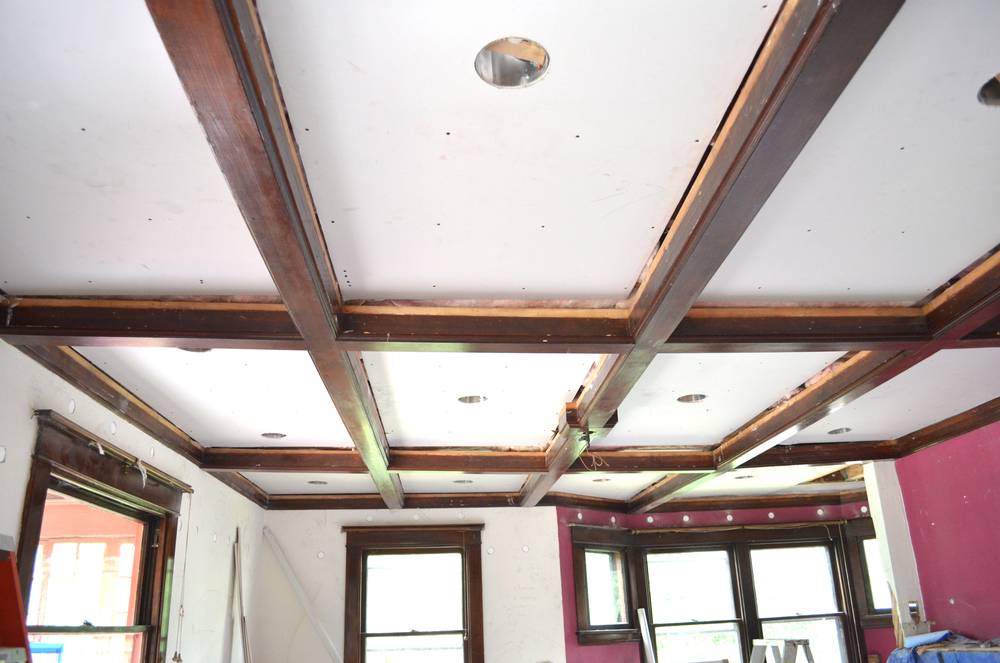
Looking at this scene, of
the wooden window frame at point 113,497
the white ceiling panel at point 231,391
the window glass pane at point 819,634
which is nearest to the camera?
the wooden window frame at point 113,497

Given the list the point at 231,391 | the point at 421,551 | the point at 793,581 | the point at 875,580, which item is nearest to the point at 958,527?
the point at 875,580

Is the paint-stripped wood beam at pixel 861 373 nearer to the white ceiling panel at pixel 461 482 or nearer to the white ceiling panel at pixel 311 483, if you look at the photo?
the white ceiling panel at pixel 461 482

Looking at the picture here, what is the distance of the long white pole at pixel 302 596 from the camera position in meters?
6.97

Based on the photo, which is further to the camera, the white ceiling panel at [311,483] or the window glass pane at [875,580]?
the window glass pane at [875,580]

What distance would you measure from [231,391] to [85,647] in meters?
1.52

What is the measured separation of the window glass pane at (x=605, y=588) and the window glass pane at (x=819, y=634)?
154 centimetres

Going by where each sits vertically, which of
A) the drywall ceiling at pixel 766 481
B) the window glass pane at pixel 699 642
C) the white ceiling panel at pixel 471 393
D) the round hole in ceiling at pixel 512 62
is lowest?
the window glass pane at pixel 699 642

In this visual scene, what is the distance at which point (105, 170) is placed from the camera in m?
2.21

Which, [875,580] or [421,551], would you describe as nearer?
[421,551]

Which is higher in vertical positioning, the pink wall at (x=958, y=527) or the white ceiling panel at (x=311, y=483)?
the white ceiling panel at (x=311, y=483)

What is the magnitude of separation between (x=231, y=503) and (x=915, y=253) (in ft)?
17.7

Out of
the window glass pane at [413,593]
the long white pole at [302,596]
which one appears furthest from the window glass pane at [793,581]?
the long white pole at [302,596]

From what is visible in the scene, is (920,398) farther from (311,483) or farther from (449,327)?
(311,483)

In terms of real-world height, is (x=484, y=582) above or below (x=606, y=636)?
above
